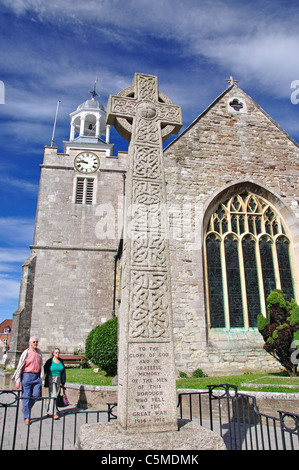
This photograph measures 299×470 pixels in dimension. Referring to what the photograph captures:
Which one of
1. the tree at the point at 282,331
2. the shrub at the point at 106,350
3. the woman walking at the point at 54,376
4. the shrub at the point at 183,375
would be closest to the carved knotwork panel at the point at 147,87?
the woman walking at the point at 54,376

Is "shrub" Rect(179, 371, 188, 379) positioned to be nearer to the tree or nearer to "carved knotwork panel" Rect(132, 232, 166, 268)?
the tree

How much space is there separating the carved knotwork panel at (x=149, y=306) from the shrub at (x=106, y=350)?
7.74m

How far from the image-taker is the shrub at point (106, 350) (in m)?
11.2

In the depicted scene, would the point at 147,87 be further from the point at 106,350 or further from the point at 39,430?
the point at 106,350

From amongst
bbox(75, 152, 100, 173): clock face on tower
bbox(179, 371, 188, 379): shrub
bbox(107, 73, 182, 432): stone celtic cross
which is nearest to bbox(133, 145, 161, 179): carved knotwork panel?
bbox(107, 73, 182, 432): stone celtic cross

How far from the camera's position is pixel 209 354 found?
1052cm

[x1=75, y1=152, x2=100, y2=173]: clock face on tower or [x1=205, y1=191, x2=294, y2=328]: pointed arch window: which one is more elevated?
[x1=75, y1=152, x2=100, y2=173]: clock face on tower

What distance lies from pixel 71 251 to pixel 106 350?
33.3ft

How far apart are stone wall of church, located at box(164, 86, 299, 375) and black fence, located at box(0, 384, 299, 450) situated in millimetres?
3500

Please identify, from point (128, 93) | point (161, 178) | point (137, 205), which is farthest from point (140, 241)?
point (128, 93)

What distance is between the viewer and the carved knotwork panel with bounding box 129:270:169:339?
3936 millimetres

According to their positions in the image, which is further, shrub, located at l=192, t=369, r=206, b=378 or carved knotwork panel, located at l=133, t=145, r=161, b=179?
shrub, located at l=192, t=369, r=206, b=378
